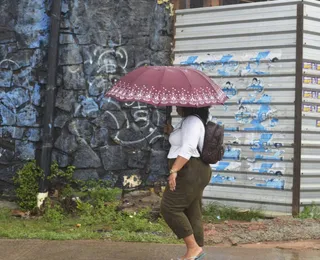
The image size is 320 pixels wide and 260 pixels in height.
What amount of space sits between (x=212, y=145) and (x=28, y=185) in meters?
3.28

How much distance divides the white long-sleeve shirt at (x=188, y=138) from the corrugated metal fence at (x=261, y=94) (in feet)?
8.71

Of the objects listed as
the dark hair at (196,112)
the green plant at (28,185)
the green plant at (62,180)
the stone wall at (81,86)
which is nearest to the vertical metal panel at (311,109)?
the stone wall at (81,86)

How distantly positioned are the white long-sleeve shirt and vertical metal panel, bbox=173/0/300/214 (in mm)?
2654

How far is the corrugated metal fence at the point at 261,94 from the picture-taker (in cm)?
695

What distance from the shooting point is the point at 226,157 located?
24.2 feet

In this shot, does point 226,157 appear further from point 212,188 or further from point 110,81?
point 110,81

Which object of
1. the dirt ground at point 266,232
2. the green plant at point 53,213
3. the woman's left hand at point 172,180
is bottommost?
the dirt ground at point 266,232

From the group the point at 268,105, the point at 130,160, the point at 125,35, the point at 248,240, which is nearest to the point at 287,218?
the point at 248,240

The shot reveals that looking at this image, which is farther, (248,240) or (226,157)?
(226,157)

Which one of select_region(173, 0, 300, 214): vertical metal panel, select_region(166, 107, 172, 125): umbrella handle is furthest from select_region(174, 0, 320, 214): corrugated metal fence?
select_region(166, 107, 172, 125): umbrella handle

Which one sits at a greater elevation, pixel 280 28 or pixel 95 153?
pixel 280 28

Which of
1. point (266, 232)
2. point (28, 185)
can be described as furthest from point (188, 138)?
point (28, 185)

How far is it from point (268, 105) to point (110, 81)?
2.30 m

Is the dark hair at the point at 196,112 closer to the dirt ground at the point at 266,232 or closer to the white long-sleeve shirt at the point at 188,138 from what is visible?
the white long-sleeve shirt at the point at 188,138
